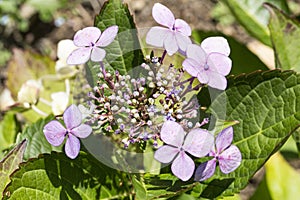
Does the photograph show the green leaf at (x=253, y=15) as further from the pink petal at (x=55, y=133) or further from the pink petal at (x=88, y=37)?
the pink petal at (x=55, y=133)

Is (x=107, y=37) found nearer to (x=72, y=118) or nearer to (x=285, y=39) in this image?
(x=72, y=118)

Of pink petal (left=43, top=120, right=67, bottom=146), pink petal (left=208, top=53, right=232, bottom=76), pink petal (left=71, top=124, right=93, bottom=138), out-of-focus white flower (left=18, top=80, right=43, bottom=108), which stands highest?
pink petal (left=208, top=53, right=232, bottom=76)

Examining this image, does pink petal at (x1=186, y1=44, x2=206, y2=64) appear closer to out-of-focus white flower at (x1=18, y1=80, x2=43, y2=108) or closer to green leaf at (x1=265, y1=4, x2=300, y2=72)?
green leaf at (x1=265, y1=4, x2=300, y2=72)

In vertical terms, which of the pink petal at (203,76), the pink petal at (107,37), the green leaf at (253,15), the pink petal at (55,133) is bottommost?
the pink petal at (55,133)

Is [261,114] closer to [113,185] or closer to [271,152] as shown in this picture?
[271,152]

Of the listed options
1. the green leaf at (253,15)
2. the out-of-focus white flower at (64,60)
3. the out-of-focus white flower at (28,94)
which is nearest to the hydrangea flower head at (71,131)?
the out-of-focus white flower at (64,60)

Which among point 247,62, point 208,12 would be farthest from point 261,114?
point 208,12

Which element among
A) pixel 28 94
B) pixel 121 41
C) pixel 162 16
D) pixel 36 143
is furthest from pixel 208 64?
pixel 28 94

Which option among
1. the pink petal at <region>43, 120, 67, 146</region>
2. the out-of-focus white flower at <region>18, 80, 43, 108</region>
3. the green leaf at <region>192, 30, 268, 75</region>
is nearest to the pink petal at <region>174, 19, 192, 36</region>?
the pink petal at <region>43, 120, 67, 146</region>
